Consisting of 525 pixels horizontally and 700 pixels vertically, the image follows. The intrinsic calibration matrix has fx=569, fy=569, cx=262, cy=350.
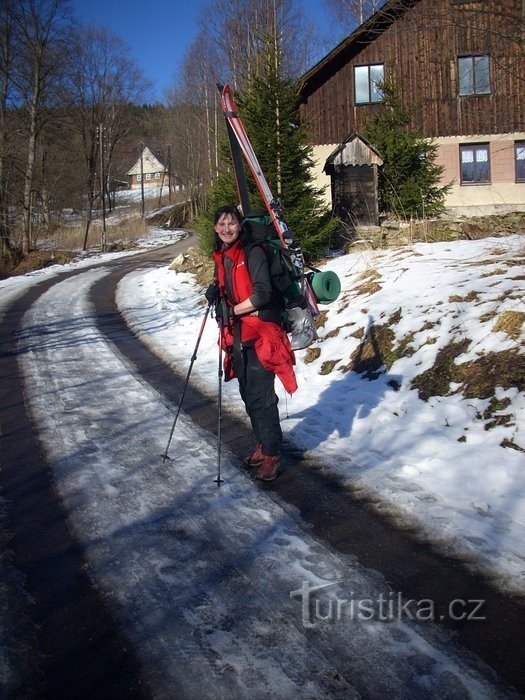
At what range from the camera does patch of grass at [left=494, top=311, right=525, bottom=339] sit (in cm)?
560

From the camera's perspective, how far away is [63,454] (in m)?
4.83

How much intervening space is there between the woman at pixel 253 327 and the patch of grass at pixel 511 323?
2561 mm

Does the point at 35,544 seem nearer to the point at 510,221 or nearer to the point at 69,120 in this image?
the point at 510,221

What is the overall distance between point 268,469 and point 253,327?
3.57 feet

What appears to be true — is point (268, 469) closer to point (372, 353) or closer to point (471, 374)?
point (471, 374)

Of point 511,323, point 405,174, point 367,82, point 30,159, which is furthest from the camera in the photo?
point 30,159

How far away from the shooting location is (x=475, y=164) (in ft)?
68.9

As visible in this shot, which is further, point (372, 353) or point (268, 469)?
point (372, 353)

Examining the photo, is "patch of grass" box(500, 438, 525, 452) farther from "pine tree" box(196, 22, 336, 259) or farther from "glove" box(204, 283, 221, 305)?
"pine tree" box(196, 22, 336, 259)

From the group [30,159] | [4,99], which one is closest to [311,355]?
[30,159]

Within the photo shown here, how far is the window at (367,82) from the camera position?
20.9 meters

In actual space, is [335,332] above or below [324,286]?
below

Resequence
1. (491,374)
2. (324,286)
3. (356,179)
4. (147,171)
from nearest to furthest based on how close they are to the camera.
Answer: (324,286), (491,374), (356,179), (147,171)

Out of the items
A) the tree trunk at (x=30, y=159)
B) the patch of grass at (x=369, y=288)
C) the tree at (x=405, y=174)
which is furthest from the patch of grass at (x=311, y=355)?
the tree trunk at (x=30, y=159)
